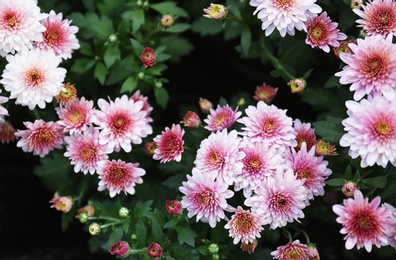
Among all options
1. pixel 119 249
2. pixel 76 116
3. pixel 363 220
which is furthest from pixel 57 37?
pixel 363 220

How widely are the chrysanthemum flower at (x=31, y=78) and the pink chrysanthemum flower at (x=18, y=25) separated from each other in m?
0.03

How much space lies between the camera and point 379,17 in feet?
6.44

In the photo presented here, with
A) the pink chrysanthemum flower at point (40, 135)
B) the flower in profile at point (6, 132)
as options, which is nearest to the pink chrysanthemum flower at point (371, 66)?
the pink chrysanthemum flower at point (40, 135)

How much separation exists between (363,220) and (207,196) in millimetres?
500

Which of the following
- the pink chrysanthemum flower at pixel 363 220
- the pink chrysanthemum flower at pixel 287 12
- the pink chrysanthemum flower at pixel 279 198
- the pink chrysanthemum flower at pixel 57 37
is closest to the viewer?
the pink chrysanthemum flower at pixel 363 220

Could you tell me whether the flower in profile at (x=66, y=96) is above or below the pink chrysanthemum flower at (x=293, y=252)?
above

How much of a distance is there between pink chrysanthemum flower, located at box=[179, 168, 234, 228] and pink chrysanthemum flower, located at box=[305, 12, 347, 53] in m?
0.60

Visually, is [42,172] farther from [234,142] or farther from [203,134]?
[234,142]

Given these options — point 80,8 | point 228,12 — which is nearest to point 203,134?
point 228,12

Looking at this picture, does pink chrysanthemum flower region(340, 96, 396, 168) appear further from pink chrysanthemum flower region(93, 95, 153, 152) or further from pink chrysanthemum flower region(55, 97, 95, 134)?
pink chrysanthemum flower region(55, 97, 95, 134)

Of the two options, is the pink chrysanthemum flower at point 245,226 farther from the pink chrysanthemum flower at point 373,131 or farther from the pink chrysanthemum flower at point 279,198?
the pink chrysanthemum flower at point 373,131

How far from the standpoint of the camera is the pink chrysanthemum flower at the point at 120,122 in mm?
2061

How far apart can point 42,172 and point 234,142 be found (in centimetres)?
110

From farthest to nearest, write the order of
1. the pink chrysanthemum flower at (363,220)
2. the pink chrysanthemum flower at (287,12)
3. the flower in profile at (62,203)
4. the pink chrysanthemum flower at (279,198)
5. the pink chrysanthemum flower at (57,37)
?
the flower in profile at (62,203) → the pink chrysanthemum flower at (57,37) → the pink chrysanthemum flower at (287,12) → the pink chrysanthemum flower at (279,198) → the pink chrysanthemum flower at (363,220)
